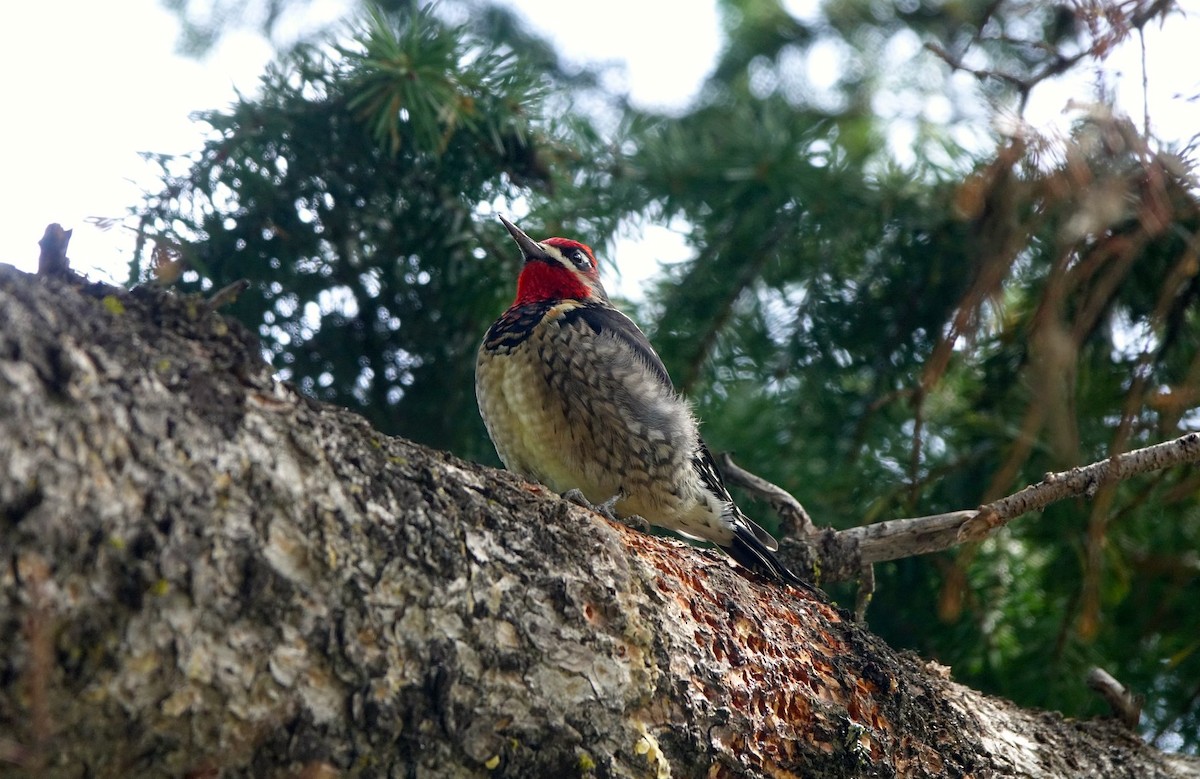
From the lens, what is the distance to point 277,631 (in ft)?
4.69

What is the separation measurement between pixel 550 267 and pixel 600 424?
639 mm

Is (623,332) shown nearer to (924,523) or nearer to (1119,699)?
(924,523)

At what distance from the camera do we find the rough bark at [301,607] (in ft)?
4.21

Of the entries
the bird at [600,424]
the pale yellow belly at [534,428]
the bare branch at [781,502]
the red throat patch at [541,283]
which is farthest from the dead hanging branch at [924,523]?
the red throat patch at [541,283]

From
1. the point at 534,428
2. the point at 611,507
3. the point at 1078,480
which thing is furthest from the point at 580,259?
the point at 1078,480

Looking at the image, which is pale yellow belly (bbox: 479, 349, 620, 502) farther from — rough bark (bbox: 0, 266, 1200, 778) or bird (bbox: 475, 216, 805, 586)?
rough bark (bbox: 0, 266, 1200, 778)

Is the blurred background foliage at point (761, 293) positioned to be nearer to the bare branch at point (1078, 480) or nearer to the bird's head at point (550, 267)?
the bird's head at point (550, 267)

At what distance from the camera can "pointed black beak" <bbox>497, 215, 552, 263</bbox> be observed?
11.0ft

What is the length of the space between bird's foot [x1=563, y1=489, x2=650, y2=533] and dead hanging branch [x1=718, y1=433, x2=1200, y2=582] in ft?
1.12

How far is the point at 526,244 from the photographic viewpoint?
3.44 m

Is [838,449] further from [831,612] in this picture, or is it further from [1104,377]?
[831,612]

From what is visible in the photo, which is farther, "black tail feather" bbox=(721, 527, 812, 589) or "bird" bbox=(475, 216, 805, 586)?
"bird" bbox=(475, 216, 805, 586)

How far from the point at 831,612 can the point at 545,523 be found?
2.51 feet

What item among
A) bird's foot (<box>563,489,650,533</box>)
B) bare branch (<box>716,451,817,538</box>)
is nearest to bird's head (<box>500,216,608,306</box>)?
bird's foot (<box>563,489,650,533</box>)
